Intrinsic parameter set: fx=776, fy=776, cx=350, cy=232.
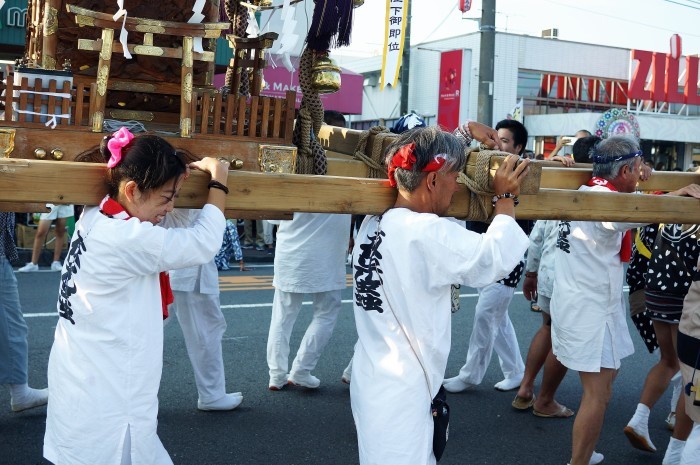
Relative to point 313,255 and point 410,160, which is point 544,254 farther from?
point 410,160

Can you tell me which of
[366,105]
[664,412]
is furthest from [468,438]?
[366,105]

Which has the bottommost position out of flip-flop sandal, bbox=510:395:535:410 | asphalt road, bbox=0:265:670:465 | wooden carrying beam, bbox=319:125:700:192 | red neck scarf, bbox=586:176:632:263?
asphalt road, bbox=0:265:670:465

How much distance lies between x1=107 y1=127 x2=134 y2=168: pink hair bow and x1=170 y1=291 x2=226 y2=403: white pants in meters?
2.46

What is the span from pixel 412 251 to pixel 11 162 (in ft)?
4.65

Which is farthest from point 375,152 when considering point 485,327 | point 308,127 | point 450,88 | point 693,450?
point 450,88

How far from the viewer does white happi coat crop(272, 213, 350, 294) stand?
5.70 metres

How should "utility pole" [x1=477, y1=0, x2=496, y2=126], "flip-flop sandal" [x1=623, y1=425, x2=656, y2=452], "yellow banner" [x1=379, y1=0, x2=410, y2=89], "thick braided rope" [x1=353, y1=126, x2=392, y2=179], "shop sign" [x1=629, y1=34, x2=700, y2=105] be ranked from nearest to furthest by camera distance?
"thick braided rope" [x1=353, y1=126, x2=392, y2=179] < "flip-flop sandal" [x1=623, y1=425, x2=656, y2=452] < "yellow banner" [x1=379, y1=0, x2=410, y2=89] < "utility pole" [x1=477, y1=0, x2=496, y2=126] < "shop sign" [x1=629, y1=34, x2=700, y2=105]

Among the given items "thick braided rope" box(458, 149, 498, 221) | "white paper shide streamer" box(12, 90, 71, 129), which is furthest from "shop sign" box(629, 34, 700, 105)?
"white paper shide streamer" box(12, 90, 71, 129)

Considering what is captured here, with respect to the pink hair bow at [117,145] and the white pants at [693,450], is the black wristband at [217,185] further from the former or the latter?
the white pants at [693,450]

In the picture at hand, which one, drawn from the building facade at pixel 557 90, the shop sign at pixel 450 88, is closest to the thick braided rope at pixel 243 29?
the building facade at pixel 557 90

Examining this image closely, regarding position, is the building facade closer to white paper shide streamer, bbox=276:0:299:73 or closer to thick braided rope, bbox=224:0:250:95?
thick braided rope, bbox=224:0:250:95

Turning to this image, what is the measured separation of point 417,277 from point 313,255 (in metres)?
2.87

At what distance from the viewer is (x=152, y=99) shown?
3908mm

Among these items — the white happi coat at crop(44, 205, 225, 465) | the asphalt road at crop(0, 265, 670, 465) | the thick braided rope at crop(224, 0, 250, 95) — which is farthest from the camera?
the asphalt road at crop(0, 265, 670, 465)
